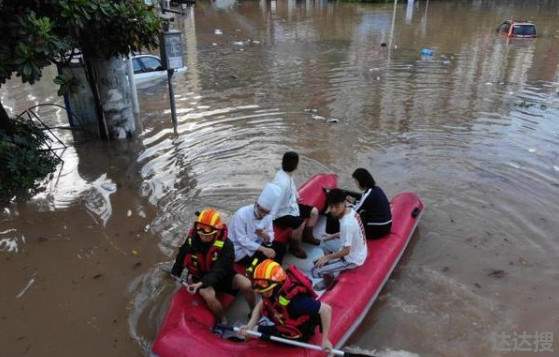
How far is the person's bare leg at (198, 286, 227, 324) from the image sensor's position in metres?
3.98

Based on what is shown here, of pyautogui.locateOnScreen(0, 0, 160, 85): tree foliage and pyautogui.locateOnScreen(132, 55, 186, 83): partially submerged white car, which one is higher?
pyautogui.locateOnScreen(0, 0, 160, 85): tree foliage

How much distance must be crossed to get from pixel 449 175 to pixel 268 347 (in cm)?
513

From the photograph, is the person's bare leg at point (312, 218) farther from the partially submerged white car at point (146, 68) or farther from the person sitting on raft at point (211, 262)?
the partially submerged white car at point (146, 68)

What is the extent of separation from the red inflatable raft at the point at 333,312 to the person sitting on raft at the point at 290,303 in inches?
5.4

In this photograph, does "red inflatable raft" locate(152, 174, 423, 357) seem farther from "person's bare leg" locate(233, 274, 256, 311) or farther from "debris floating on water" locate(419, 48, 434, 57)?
"debris floating on water" locate(419, 48, 434, 57)

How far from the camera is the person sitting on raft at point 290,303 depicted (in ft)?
11.2

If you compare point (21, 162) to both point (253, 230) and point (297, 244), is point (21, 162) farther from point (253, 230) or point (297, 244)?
point (297, 244)

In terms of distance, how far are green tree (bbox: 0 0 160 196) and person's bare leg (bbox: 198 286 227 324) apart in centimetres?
401

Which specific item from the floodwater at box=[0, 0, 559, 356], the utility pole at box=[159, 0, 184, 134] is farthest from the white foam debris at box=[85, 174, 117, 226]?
the utility pole at box=[159, 0, 184, 134]

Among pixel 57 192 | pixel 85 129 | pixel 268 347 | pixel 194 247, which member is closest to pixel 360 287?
pixel 268 347

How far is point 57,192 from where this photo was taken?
7.07 meters

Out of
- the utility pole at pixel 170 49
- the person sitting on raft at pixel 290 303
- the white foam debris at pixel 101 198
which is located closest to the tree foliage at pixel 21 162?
the white foam debris at pixel 101 198

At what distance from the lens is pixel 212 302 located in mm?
4004

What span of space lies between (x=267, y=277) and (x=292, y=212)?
1.83m
